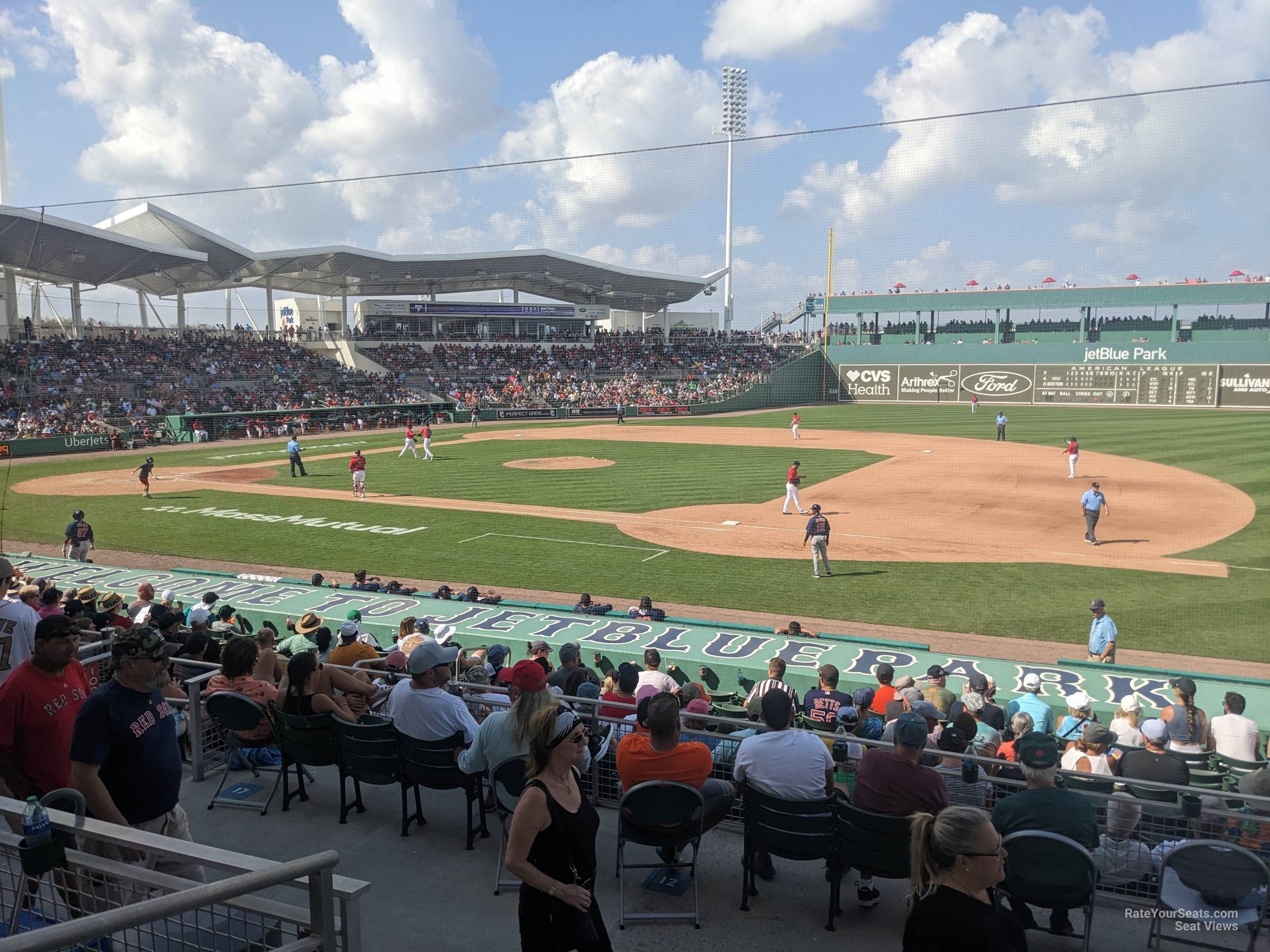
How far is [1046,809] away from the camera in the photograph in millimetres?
4391

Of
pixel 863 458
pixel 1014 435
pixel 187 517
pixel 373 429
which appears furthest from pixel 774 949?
pixel 373 429

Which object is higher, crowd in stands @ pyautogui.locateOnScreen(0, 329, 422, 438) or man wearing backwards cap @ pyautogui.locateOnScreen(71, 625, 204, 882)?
crowd in stands @ pyautogui.locateOnScreen(0, 329, 422, 438)

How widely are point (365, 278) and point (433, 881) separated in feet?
217

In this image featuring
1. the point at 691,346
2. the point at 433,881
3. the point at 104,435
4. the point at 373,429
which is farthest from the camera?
the point at 691,346

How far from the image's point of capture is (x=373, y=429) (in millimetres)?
47656

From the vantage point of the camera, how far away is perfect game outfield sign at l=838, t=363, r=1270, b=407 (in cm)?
5303

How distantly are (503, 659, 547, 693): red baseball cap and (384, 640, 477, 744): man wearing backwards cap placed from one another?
1207 mm

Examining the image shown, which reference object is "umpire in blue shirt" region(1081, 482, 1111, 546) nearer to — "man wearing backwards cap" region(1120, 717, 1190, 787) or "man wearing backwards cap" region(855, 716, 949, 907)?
"man wearing backwards cap" region(1120, 717, 1190, 787)

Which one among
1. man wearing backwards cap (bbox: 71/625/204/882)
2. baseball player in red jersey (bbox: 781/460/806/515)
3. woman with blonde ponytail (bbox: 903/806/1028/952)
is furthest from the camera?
baseball player in red jersey (bbox: 781/460/806/515)

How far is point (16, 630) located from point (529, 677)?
4.47m

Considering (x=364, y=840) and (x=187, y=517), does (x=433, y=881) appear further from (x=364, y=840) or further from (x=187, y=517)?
(x=187, y=517)

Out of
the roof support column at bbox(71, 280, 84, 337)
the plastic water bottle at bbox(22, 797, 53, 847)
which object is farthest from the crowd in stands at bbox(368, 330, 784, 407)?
the plastic water bottle at bbox(22, 797, 53, 847)

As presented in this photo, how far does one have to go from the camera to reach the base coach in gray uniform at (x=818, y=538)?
53.5ft

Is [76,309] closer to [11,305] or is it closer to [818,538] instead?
[11,305]
